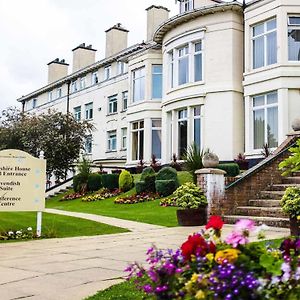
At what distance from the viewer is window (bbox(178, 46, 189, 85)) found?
78.8 ft

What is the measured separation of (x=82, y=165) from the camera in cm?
2644

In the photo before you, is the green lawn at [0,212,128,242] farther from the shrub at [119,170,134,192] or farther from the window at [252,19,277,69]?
the window at [252,19,277,69]

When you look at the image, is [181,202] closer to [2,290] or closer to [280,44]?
[2,290]

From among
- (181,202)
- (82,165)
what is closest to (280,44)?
(181,202)

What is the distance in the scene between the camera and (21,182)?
36.1 ft

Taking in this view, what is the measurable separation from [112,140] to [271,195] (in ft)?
79.7

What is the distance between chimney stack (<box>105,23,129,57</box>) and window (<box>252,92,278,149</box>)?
2033cm

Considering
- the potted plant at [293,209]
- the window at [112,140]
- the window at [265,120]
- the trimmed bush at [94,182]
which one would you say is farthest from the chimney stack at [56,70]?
the potted plant at [293,209]

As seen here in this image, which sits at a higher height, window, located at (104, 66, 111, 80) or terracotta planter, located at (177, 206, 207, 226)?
window, located at (104, 66, 111, 80)

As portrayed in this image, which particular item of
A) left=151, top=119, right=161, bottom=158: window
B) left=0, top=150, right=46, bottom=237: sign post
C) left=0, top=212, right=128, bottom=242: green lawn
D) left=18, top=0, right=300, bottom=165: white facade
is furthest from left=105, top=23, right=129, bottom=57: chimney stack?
left=0, top=150, right=46, bottom=237: sign post

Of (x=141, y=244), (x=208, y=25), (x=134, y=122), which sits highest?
(x=208, y=25)

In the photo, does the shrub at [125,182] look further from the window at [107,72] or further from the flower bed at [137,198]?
the window at [107,72]

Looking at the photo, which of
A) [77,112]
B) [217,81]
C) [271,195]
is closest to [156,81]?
[217,81]

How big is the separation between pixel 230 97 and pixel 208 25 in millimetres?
3879
